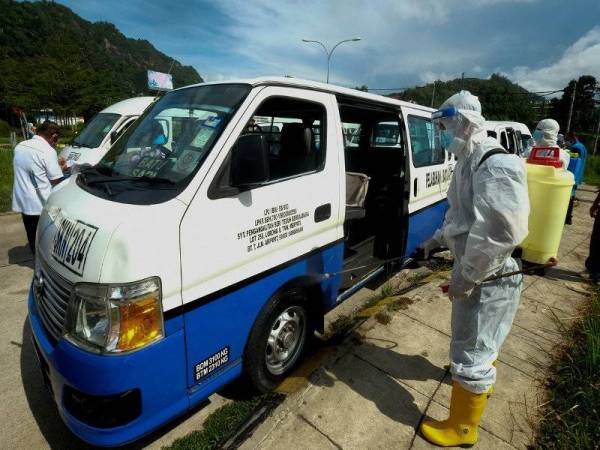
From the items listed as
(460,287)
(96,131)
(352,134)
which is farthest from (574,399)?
(96,131)

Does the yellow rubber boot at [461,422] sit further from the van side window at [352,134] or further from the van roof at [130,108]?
the van roof at [130,108]

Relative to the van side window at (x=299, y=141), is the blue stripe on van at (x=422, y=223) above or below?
below

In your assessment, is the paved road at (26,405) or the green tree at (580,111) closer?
the paved road at (26,405)

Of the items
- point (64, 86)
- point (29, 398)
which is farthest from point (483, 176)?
point (64, 86)

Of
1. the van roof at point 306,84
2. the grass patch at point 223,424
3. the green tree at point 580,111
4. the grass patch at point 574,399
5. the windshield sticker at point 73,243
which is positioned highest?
the green tree at point 580,111

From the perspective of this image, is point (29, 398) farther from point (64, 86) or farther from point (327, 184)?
point (64, 86)

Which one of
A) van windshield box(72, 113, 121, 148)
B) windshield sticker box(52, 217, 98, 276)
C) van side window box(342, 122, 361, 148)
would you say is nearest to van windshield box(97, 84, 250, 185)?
windshield sticker box(52, 217, 98, 276)

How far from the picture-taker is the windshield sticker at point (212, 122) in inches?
81.2

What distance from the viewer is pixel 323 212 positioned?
2604mm

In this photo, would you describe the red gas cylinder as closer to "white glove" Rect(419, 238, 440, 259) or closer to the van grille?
"white glove" Rect(419, 238, 440, 259)

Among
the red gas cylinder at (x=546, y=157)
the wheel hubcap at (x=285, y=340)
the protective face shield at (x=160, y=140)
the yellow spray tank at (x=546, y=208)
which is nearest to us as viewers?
the protective face shield at (x=160, y=140)

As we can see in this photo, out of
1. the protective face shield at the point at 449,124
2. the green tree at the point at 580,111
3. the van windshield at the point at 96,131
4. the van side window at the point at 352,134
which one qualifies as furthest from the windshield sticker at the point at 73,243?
the green tree at the point at 580,111

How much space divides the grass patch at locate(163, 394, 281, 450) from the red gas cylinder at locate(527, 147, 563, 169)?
4167 millimetres

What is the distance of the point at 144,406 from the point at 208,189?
1112 mm
